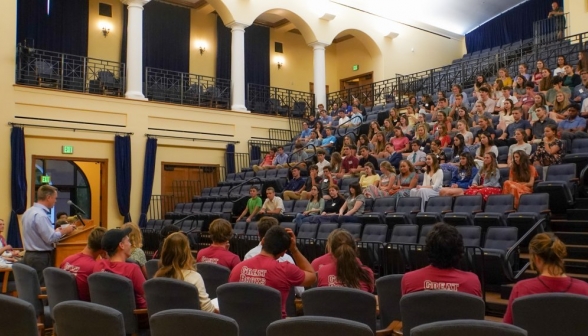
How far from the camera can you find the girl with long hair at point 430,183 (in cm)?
744

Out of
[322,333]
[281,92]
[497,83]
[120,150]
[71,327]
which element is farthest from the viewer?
[281,92]

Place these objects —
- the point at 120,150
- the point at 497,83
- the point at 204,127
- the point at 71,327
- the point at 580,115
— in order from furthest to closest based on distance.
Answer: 1. the point at 204,127
2. the point at 120,150
3. the point at 497,83
4. the point at 580,115
5. the point at 71,327

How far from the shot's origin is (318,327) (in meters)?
1.95

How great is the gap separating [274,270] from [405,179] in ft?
16.9

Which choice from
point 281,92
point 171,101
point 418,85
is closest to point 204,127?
point 171,101

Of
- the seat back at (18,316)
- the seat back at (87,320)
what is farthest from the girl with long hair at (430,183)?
the seat back at (18,316)

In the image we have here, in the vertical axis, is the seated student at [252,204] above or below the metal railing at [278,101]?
below

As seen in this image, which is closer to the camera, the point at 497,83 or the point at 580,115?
the point at 580,115

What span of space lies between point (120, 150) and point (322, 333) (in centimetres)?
1047

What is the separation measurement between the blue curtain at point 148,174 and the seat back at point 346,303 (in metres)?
9.65

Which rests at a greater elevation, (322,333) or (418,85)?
(418,85)

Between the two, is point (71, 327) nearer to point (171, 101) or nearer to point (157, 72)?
point (171, 101)

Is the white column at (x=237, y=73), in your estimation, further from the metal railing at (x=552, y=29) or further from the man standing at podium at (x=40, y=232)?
the man standing at podium at (x=40, y=232)

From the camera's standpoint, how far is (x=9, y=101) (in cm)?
1056
